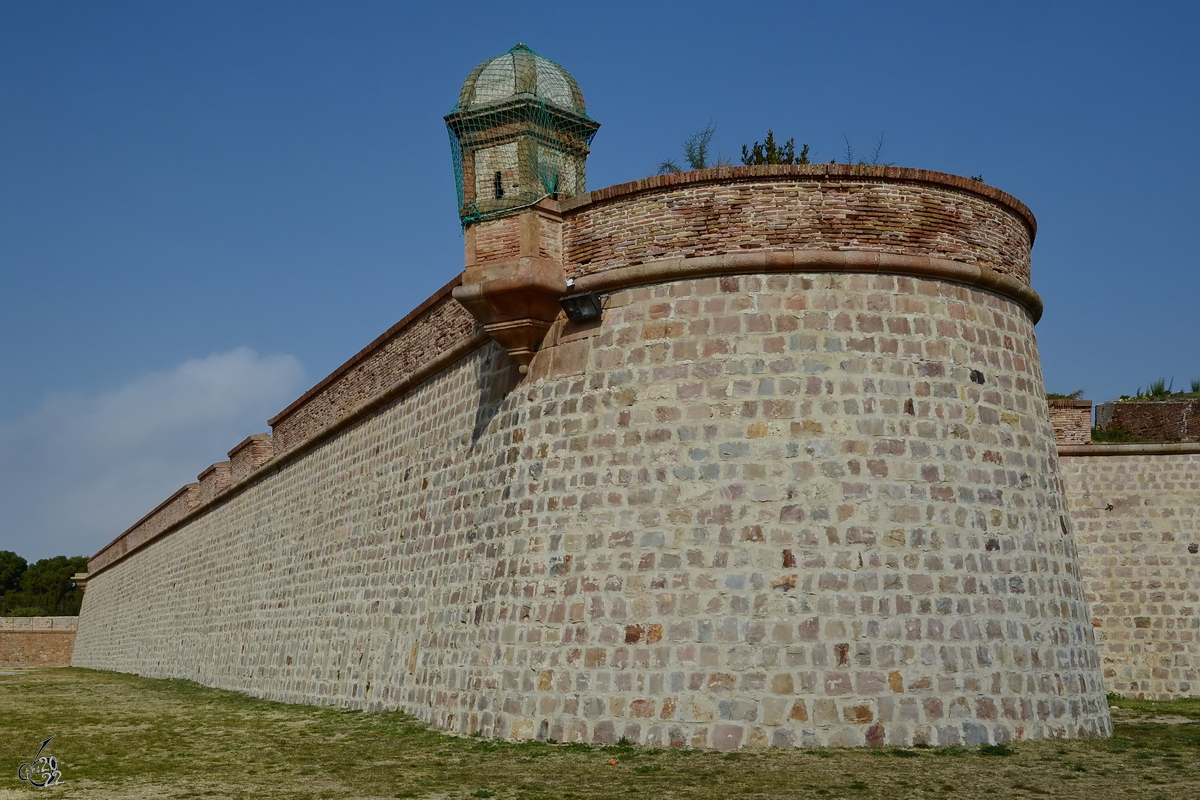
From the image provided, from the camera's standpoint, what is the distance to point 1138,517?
15.2m

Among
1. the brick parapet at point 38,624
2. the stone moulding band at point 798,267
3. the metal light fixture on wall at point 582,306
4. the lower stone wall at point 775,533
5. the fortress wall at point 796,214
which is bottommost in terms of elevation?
the lower stone wall at point 775,533

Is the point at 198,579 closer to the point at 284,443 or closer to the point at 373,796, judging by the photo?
the point at 284,443

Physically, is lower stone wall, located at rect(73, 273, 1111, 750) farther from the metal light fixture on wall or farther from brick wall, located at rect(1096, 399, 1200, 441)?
brick wall, located at rect(1096, 399, 1200, 441)

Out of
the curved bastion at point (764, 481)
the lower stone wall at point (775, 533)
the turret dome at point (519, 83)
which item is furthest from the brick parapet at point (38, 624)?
the turret dome at point (519, 83)

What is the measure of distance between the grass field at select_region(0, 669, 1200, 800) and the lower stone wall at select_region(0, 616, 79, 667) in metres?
32.7

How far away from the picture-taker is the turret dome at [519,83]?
11172 mm

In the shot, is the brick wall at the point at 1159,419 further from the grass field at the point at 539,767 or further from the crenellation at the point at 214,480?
the crenellation at the point at 214,480

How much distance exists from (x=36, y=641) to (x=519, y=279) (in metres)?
37.2

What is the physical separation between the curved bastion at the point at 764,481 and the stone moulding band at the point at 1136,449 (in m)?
5.58

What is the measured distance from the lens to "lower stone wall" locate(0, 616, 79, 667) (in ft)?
130

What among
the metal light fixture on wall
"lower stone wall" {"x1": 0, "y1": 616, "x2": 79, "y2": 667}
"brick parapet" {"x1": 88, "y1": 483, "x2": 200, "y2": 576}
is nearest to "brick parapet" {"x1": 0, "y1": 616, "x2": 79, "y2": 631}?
"lower stone wall" {"x1": 0, "y1": 616, "x2": 79, "y2": 667}

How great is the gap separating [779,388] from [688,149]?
252 inches

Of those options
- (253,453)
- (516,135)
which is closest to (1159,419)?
(516,135)

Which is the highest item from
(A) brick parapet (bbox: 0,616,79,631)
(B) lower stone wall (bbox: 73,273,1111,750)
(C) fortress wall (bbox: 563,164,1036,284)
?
(C) fortress wall (bbox: 563,164,1036,284)
